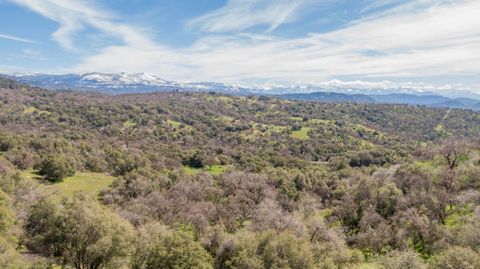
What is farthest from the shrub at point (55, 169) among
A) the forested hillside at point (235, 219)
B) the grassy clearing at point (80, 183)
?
the grassy clearing at point (80, 183)

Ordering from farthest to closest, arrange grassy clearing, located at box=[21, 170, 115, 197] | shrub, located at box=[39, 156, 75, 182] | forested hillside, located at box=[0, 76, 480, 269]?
shrub, located at box=[39, 156, 75, 182] → grassy clearing, located at box=[21, 170, 115, 197] → forested hillside, located at box=[0, 76, 480, 269]

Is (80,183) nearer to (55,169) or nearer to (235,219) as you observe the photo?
(55,169)

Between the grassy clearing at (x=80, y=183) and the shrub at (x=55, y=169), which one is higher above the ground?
the shrub at (x=55, y=169)

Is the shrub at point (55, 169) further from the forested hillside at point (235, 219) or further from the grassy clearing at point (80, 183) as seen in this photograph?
the grassy clearing at point (80, 183)

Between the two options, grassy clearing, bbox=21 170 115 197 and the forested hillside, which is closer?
the forested hillside

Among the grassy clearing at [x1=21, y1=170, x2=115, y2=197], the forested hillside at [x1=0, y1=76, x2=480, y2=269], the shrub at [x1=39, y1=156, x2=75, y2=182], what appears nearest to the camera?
the forested hillside at [x1=0, y1=76, x2=480, y2=269]

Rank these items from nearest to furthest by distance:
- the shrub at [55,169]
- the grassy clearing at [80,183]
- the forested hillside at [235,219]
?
the forested hillside at [235,219], the grassy clearing at [80,183], the shrub at [55,169]

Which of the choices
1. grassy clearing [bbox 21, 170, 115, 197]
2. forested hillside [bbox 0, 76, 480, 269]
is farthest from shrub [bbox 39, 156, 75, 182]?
grassy clearing [bbox 21, 170, 115, 197]

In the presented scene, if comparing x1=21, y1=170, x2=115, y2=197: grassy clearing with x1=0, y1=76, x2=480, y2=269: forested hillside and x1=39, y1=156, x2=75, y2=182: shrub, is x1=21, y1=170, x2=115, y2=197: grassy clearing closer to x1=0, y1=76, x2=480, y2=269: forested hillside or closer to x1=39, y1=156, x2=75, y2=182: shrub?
x1=0, y1=76, x2=480, y2=269: forested hillside
